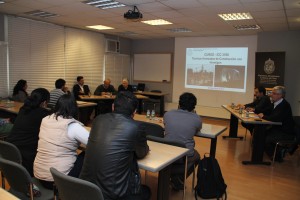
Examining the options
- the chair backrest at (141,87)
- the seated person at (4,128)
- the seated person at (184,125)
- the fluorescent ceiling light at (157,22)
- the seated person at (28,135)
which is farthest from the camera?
the chair backrest at (141,87)

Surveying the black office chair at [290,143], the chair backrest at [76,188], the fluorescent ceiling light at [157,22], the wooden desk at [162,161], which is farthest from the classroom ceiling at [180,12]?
the chair backrest at [76,188]

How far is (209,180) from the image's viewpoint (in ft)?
9.33

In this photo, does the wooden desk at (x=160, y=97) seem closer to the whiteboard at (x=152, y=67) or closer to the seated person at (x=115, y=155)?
the whiteboard at (x=152, y=67)

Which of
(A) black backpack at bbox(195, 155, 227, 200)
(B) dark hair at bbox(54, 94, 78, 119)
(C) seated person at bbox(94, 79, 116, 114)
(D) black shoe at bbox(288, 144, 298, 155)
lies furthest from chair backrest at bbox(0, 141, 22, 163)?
(C) seated person at bbox(94, 79, 116, 114)

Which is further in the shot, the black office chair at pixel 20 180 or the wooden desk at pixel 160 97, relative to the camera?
the wooden desk at pixel 160 97

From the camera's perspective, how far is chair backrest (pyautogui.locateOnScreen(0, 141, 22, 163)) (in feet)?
6.88

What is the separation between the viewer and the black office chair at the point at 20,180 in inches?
68.7

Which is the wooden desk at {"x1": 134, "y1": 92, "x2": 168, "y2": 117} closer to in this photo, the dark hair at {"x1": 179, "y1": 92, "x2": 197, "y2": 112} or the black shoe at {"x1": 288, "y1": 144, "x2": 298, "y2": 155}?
the black shoe at {"x1": 288, "y1": 144, "x2": 298, "y2": 155}

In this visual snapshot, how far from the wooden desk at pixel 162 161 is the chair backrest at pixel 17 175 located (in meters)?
0.81

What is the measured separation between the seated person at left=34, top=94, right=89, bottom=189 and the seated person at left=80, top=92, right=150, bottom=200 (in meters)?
0.30

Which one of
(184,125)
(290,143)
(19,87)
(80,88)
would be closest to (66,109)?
(184,125)

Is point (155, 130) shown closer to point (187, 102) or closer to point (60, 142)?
point (187, 102)

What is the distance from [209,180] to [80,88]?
17.9 feet

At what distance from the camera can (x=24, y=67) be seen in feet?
21.4
